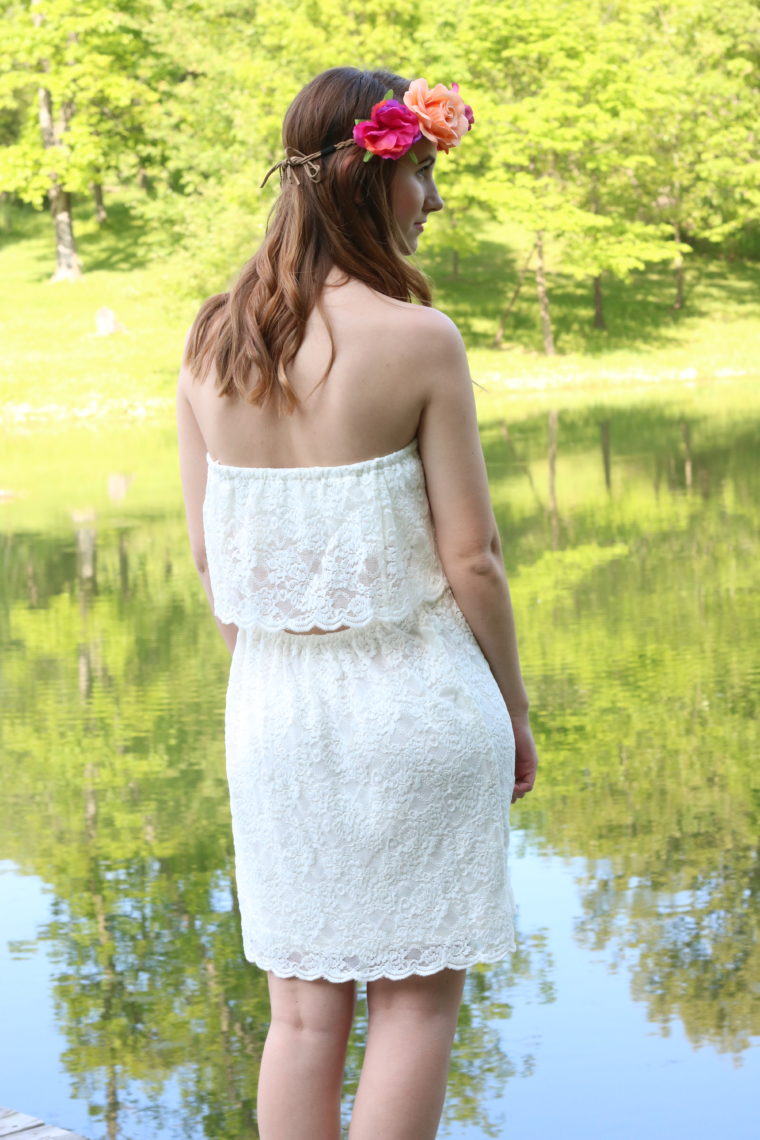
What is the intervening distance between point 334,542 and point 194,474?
334mm

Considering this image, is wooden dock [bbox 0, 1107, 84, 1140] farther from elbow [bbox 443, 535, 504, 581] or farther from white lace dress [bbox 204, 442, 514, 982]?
elbow [bbox 443, 535, 504, 581]

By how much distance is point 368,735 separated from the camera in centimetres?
191

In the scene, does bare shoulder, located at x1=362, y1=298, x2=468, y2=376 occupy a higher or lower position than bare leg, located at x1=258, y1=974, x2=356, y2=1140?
higher

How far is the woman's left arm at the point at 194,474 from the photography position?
2.14m

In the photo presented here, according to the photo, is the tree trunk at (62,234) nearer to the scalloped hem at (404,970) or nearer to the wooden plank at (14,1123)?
the wooden plank at (14,1123)

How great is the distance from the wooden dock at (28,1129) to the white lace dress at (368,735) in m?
0.75

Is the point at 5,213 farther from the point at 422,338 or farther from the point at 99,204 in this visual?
the point at 422,338

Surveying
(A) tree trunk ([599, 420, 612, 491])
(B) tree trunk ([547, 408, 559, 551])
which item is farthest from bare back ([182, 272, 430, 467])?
(A) tree trunk ([599, 420, 612, 491])

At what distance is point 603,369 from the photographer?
2234cm

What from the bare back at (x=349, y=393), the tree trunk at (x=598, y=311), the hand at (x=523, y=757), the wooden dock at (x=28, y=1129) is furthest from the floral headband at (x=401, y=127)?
the tree trunk at (x=598, y=311)

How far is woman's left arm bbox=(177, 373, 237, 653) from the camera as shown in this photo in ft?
7.04

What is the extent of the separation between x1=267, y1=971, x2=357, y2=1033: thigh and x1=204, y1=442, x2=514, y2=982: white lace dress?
0.08ft

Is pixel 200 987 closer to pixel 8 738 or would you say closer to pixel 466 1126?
pixel 466 1126

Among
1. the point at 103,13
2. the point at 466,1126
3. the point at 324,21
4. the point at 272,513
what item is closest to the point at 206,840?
the point at 466,1126
